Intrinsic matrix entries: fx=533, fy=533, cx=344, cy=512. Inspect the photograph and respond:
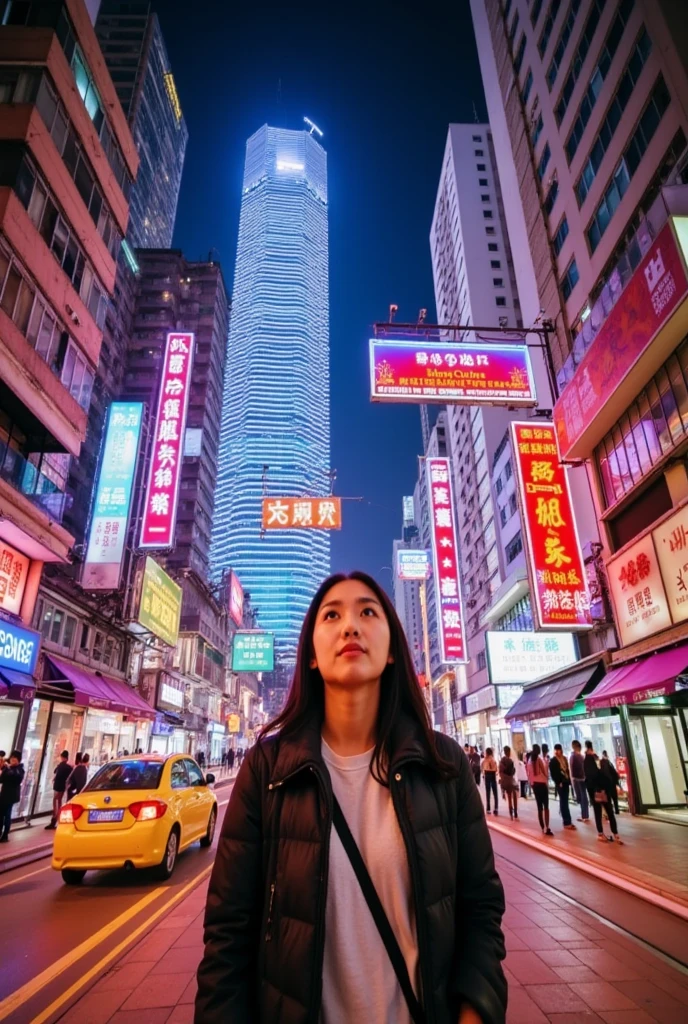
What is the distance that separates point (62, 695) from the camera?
59.4 feet

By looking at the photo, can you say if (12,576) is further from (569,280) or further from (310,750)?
(569,280)

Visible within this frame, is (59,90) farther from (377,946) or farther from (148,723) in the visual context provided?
(148,723)

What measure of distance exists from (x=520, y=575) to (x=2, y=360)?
28616 millimetres

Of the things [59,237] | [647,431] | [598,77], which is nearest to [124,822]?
[647,431]

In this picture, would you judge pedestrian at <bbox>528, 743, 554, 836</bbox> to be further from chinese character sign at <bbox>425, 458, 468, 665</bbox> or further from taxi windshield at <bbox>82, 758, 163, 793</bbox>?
chinese character sign at <bbox>425, 458, 468, 665</bbox>

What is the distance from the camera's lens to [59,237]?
15.9 metres

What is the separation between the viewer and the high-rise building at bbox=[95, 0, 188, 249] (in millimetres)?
78438

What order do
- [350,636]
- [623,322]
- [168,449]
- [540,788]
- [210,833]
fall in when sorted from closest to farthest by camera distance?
[350,636] → [210,833] → [540,788] → [623,322] → [168,449]

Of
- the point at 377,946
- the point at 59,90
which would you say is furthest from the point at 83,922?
the point at 59,90

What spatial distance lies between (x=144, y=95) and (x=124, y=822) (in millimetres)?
104270

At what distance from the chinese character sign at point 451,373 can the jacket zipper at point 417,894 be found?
1021 cm

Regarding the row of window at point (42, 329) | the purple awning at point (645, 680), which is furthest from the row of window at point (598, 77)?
the row of window at point (42, 329)

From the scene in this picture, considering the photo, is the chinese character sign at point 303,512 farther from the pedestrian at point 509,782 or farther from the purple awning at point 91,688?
the purple awning at point 91,688

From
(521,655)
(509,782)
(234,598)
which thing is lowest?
(509,782)
